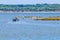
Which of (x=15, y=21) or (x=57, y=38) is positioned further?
(x=15, y=21)

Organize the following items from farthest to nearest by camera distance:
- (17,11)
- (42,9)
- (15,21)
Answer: (17,11) < (42,9) < (15,21)

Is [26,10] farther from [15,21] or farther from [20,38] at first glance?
[20,38]

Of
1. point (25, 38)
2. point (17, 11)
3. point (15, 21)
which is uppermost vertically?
point (25, 38)

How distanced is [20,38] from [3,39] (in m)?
1.43

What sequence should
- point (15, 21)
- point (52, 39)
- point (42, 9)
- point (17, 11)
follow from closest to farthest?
point (52, 39) < point (15, 21) < point (42, 9) < point (17, 11)

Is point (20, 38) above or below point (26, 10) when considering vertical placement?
above

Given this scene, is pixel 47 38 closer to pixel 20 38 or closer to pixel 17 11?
pixel 20 38

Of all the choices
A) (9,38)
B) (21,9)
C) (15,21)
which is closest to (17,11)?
(21,9)

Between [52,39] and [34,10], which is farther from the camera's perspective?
[34,10]

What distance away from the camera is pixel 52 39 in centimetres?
2684

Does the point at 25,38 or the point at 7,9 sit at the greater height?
the point at 25,38

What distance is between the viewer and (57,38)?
89.1ft

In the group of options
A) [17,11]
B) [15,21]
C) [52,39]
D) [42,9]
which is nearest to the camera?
[52,39]

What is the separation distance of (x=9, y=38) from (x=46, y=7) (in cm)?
6208
